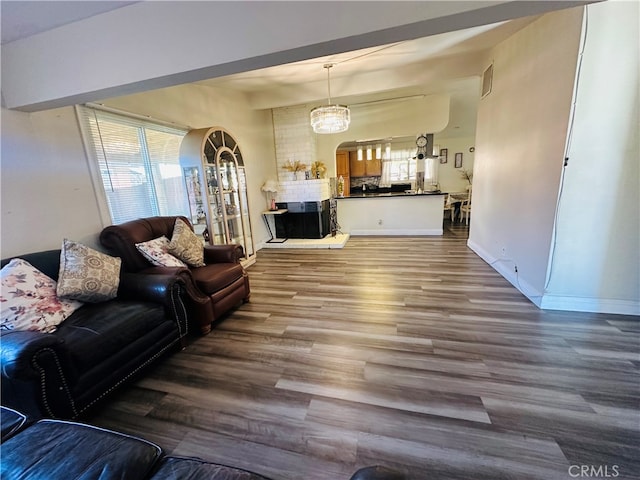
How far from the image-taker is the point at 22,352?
121 cm

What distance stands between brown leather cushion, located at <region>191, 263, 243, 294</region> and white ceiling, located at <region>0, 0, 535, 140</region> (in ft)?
6.32

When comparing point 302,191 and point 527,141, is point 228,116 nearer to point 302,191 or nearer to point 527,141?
point 302,191

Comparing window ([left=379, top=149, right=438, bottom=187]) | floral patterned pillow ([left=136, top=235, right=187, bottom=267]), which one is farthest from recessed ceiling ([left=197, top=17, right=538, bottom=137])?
window ([left=379, top=149, right=438, bottom=187])

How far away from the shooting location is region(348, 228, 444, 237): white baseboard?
575cm

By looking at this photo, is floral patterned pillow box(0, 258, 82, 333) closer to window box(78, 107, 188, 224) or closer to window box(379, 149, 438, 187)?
window box(78, 107, 188, 224)

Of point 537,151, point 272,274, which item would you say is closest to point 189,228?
point 272,274

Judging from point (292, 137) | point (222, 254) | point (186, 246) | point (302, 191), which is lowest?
point (222, 254)

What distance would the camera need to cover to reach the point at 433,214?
5.69 m

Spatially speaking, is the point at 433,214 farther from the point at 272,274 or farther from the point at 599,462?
the point at 599,462

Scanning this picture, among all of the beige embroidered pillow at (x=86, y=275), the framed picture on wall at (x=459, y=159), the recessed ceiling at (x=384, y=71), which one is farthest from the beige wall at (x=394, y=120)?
the beige embroidered pillow at (x=86, y=275)

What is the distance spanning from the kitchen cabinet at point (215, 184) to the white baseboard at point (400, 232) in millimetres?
2833

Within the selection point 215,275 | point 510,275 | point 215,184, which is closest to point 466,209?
point 510,275

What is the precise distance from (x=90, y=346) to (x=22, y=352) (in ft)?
1.00

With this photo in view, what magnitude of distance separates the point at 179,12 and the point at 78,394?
2.13 metres
